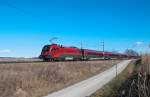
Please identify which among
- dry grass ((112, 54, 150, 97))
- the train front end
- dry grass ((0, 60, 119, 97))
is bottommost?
dry grass ((0, 60, 119, 97))

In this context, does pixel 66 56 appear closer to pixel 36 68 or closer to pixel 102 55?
pixel 36 68

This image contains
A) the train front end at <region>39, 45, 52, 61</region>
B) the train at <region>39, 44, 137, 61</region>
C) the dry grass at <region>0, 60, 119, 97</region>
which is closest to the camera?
the dry grass at <region>0, 60, 119, 97</region>

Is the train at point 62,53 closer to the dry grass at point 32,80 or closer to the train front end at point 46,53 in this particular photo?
the train front end at point 46,53

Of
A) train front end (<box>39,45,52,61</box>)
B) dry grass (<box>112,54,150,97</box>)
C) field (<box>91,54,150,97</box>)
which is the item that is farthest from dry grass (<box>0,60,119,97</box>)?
dry grass (<box>112,54,150,97</box>)

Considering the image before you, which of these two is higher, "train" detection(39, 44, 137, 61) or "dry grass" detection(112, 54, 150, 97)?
"train" detection(39, 44, 137, 61)

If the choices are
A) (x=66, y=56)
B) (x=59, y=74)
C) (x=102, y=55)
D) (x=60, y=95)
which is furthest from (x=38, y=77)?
(x=102, y=55)

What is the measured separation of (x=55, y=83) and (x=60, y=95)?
1029cm

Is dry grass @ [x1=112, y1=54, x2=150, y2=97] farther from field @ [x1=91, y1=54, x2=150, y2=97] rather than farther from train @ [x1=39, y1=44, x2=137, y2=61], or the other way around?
train @ [x1=39, y1=44, x2=137, y2=61]

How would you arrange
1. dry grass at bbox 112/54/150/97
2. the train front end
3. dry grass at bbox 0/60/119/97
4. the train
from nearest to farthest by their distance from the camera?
dry grass at bbox 112/54/150/97 < dry grass at bbox 0/60/119/97 < the train front end < the train

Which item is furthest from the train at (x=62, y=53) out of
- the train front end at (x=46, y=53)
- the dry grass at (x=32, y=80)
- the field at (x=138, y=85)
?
the field at (x=138, y=85)

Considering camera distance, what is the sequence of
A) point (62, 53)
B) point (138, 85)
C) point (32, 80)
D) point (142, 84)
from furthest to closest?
point (62, 53) → point (32, 80) → point (142, 84) → point (138, 85)

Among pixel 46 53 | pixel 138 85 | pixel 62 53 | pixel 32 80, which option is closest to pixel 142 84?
pixel 138 85

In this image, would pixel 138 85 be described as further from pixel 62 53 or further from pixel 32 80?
pixel 62 53

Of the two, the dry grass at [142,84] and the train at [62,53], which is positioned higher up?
the train at [62,53]
